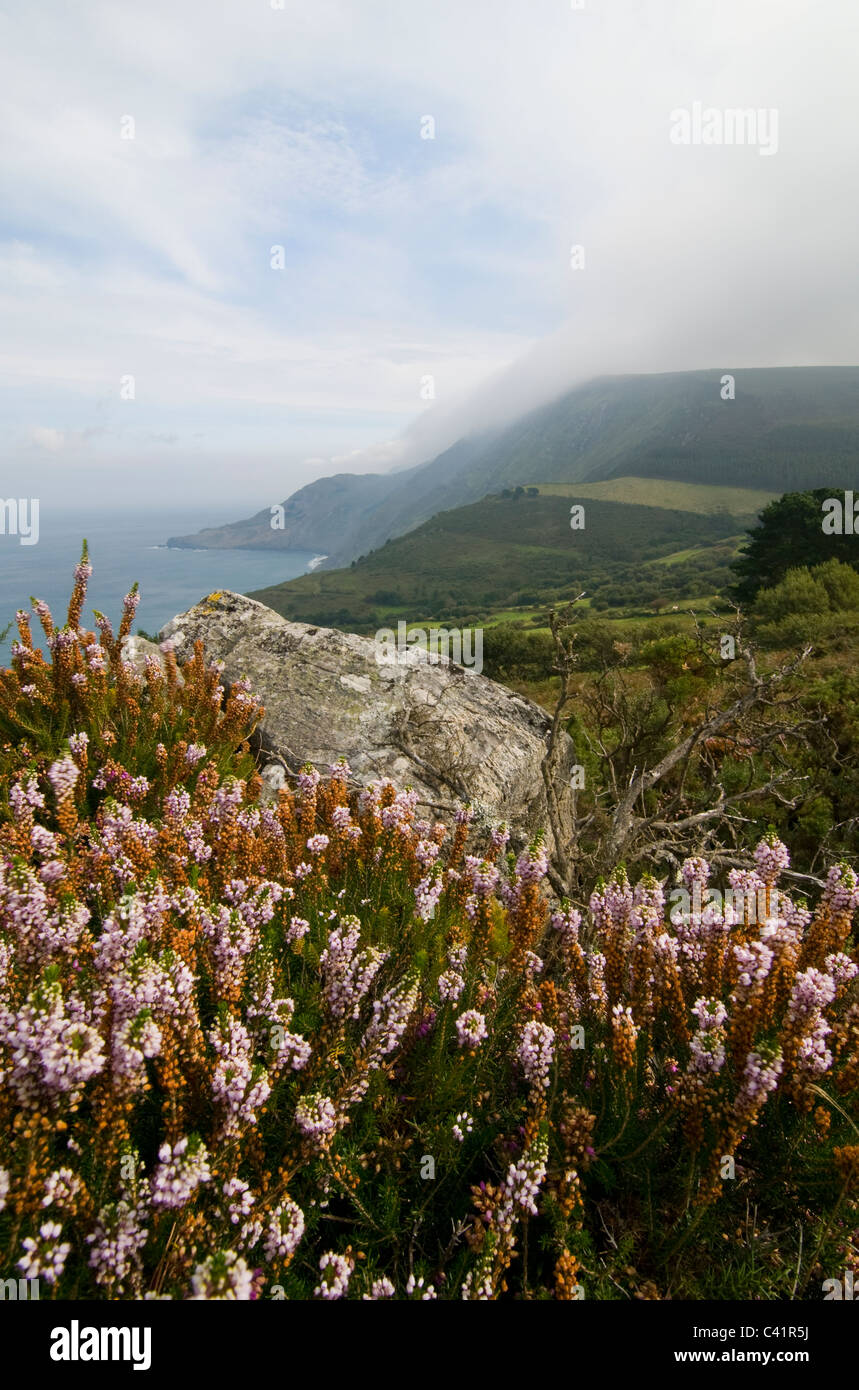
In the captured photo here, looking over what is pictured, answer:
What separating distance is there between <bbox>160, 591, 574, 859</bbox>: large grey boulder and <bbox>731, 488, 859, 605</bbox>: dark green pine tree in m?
45.2

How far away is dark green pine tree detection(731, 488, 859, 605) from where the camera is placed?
47031 mm

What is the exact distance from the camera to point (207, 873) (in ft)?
11.8

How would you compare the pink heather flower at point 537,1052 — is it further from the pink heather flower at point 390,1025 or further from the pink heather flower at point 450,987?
the pink heather flower at point 390,1025

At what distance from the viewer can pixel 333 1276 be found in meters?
1.99

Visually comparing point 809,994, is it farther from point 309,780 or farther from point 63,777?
point 63,777

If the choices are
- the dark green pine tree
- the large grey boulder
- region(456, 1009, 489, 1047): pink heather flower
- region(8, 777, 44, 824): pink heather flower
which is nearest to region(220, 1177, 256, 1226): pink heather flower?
region(456, 1009, 489, 1047): pink heather flower

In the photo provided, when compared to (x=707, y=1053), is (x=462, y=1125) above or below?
below

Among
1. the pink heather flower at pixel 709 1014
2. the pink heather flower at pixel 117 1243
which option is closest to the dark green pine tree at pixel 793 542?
the pink heather flower at pixel 709 1014

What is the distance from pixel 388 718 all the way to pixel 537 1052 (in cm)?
542

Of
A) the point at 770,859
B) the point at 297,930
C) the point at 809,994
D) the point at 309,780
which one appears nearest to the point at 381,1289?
the point at 297,930

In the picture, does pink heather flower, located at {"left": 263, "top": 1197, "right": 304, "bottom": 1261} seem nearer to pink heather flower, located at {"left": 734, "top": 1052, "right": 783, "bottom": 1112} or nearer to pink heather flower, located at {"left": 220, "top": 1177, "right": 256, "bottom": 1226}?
pink heather flower, located at {"left": 220, "top": 1177, "right": 256, "bottom": 1226}
